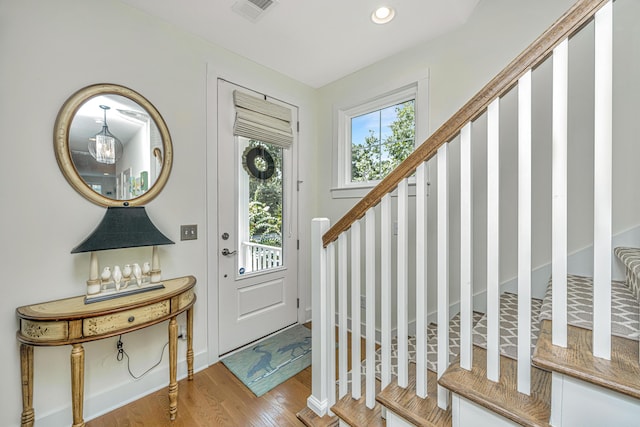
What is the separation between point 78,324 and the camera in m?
1.35

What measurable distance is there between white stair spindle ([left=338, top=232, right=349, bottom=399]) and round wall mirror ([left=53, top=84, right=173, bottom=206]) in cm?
140

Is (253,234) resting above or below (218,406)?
above

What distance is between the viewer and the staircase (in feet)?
2.40

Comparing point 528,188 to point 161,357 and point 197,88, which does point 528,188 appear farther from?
point 161,357

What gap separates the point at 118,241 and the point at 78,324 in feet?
1.48

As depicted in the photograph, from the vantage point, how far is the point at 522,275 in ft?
2.84

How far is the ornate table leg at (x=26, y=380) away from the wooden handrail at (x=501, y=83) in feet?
6.30

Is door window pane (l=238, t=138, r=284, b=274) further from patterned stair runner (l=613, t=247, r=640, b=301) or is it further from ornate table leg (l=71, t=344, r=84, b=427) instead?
patterned stair runner (l=613, t=247, r=640, b=301)

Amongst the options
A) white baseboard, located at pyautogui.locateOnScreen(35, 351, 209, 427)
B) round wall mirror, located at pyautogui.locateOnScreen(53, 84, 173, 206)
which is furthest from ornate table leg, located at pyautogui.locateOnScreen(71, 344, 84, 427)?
round wall mirror, located at pyautogui.locateOnScreen(53, 84, 173, 206)

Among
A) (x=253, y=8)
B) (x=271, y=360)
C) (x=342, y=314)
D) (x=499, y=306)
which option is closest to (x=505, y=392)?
(x=499, y=306)

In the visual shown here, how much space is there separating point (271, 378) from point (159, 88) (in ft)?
7.44

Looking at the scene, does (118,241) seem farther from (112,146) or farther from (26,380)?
(26,380)

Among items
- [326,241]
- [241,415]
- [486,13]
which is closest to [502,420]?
[326,241]

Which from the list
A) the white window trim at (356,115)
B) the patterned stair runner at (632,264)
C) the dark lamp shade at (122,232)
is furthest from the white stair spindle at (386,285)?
the dark lamp shade at (122,232)
